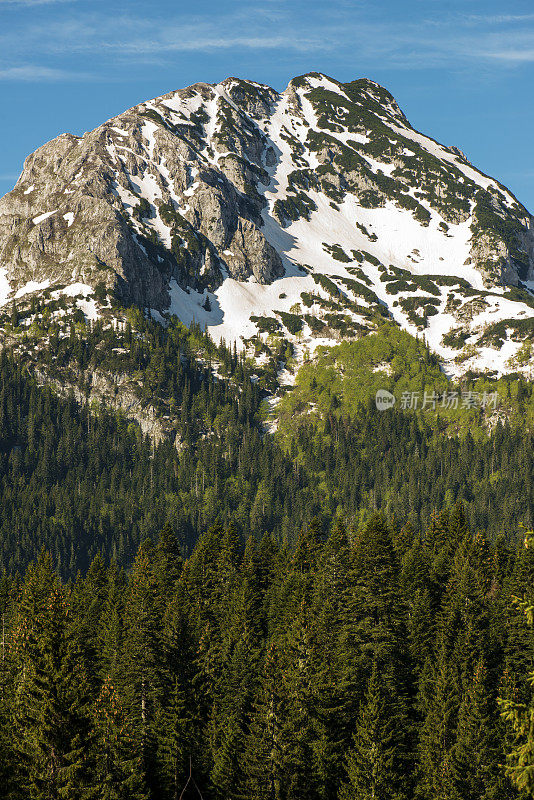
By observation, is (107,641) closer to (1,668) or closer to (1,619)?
(1,668)

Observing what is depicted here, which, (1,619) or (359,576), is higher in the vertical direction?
(359,576)

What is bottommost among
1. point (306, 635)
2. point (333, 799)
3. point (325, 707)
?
point (333, 799)

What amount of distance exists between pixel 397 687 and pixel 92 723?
30.5 metres

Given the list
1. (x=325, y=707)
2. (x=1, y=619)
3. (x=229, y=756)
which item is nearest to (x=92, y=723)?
(x=229, y=756)

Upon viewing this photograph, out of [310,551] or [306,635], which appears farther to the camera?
A: [310,551]

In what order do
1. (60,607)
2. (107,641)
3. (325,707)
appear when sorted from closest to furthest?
(60,607) → (325,707) → (107,641)

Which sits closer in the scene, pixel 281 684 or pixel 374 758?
pixel 374 758

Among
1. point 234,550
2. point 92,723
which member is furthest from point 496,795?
point 234,550

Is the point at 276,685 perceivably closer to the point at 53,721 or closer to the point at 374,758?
the point at 374,758

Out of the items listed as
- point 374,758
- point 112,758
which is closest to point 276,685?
point 374,758

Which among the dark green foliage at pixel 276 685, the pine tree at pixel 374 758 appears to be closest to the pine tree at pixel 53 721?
the dark green foliage at pixel 276 685

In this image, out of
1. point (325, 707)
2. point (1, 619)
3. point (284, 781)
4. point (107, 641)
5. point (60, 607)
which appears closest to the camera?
point (60, 607)

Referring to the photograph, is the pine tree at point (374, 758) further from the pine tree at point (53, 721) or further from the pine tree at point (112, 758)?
the pine tree at point (53, 721)

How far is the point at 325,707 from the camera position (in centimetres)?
6419
